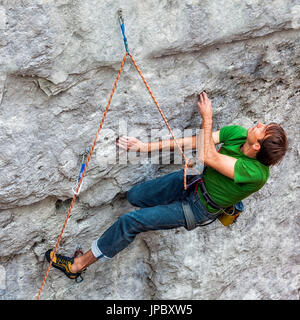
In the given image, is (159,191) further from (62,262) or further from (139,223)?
(62,262)

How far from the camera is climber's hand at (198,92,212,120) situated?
9.64ft

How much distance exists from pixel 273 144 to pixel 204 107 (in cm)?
62

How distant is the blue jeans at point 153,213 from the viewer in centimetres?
292

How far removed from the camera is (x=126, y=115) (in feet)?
9.59

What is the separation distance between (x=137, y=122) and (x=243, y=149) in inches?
29.1

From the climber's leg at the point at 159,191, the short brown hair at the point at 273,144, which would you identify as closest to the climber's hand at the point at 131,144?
the climber's leg at the point at 159,191

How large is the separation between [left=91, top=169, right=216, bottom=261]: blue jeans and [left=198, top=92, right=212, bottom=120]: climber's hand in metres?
0.44

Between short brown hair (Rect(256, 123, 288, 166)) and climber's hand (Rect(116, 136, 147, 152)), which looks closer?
short brown hair (Rect(256, 123, 288, 166))

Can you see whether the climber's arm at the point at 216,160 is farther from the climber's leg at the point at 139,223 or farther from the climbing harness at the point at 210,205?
the climber's leg at the point at 139,223

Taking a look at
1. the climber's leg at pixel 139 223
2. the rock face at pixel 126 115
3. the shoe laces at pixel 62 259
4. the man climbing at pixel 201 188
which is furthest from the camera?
the shoe laces at pixel 62 259

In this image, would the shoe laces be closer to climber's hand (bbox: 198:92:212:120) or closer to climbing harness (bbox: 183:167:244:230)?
climbing harness (bbox: 183:167:244:230)

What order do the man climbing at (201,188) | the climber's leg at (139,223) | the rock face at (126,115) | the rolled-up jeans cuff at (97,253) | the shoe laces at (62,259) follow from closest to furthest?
1. the rock face at (126,115)
2. the man climbing at (201,188)
3. the climber's leg at (139,223)
4. the rolled-up jeans cuff at (97,253)
5. the shoe laces at (62,259)

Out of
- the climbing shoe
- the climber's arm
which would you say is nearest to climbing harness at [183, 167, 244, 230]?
the climber's arm

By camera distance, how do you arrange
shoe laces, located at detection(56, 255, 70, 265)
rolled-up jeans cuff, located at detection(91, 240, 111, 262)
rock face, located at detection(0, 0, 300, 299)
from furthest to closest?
shoe laces, located at detection(56, 255, 70, 265), rolled-up jeans cuff, located at detection(91, 240, 111, 262), rock face, located at detection(0, 0, 300, 299)
